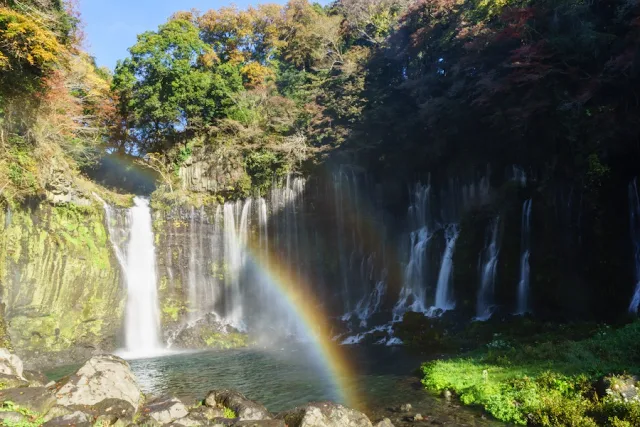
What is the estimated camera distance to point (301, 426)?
8.95m

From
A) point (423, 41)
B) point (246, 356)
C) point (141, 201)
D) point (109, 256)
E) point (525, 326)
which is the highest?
point (423, 41)

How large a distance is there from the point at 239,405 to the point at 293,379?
560 cm

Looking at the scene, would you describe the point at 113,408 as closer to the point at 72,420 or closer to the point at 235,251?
the point at 72,420

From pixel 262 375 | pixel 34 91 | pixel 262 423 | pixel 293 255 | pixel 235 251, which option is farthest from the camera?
pixel 293 255

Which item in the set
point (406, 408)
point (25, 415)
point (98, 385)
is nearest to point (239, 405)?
point (98, 385)

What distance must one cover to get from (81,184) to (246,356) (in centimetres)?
1303

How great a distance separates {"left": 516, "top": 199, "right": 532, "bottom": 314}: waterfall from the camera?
18.8 meters

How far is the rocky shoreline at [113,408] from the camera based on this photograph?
332 inches

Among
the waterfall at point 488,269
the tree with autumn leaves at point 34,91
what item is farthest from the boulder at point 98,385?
the waterfall at point 488,269

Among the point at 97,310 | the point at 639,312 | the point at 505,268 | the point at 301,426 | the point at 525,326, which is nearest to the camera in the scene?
the point at 301,426

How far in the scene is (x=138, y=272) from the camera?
26.0 metres

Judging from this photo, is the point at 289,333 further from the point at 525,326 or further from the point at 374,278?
the point at 525,326

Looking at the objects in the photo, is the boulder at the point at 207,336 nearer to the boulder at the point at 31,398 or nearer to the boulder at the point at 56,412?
the boulder at the point at 31,398

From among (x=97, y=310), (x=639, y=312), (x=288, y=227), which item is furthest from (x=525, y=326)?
(x=97, y=310)
